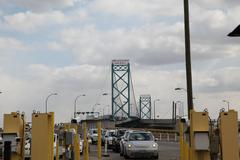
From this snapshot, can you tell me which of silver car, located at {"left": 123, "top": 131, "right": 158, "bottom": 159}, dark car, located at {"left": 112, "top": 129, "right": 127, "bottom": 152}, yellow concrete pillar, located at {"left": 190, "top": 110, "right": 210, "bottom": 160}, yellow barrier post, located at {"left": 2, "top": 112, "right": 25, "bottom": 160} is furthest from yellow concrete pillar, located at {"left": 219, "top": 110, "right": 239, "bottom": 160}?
dark car, located at {"left": 112, "top": 129, "right": 127, "bottom": 152}

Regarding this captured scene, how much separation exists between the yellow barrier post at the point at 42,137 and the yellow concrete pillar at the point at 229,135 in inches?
134

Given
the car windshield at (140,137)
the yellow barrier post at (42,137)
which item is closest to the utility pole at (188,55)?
the car windshield at (140,137)

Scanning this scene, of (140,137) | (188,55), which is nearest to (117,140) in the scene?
(140,137)

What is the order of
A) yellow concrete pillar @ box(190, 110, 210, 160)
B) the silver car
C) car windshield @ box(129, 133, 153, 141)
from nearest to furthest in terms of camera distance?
1. yellow concrete pillar @ box(190, 110, 210, 160)
2. the silver car
3. car windshield @ box(129, 133, 153, 141)

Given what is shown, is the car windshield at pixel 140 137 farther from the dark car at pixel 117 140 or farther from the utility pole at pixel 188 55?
the utility pole at pixel 188 55

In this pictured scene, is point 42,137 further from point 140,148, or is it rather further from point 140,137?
point 140,137

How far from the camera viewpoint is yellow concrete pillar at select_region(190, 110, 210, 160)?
10375mm

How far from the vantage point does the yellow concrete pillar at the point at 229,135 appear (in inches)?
384

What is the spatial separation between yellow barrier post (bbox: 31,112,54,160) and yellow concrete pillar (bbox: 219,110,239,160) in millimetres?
3411

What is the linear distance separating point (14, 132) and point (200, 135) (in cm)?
377

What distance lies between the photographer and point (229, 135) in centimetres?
983

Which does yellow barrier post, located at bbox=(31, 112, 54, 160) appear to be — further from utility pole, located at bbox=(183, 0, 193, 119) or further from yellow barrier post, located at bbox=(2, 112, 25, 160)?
utility pole, located at bbox=(183, 0, 193, 119)

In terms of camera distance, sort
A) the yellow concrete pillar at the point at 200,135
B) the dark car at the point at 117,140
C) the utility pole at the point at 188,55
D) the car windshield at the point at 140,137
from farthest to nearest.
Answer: the dark car at the point at 117,140, the car windshield at the point at 140,137, the utility pole at the point at 188,55, the yellow concrete pillar at the point at 200,135

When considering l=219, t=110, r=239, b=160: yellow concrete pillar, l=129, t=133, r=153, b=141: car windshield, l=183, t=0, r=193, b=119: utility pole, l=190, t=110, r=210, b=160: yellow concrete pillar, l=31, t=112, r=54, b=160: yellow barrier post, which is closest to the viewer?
l=219, t=110, r=239, b=160: yellow concrete pillar
